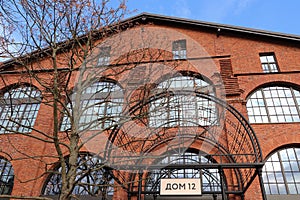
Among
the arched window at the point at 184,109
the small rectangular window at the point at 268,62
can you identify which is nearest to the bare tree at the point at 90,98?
the arched window at the point at 184,109

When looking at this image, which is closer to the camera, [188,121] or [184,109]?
[188,121]

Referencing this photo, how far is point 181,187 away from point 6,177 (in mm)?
7955

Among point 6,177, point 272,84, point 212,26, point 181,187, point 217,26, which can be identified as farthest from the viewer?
point 212,26

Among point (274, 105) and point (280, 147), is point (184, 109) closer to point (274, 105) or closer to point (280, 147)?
point (274, 105)

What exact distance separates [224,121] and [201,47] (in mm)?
5340

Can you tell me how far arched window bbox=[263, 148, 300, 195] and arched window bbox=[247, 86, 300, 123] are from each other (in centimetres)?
152

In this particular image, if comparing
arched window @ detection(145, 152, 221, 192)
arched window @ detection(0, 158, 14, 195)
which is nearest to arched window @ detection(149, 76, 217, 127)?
arched window @ detection(145, 152, 221, 192)

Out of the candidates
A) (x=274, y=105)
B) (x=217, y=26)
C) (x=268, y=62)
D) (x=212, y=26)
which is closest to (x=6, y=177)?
(x=274, y=105)

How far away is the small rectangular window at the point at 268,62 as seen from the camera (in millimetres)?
13106

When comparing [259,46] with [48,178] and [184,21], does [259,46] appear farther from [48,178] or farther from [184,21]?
[48,178]

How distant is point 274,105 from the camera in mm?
11602

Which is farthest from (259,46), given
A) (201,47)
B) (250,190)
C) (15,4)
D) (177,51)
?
(15,4)

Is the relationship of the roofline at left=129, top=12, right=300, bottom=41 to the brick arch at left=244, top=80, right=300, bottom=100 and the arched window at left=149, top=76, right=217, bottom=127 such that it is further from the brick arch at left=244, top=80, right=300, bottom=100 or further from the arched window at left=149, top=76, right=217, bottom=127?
the arched window at left=149, top=76, right=217, bottom=127

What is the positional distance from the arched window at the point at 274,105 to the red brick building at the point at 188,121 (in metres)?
0.04
